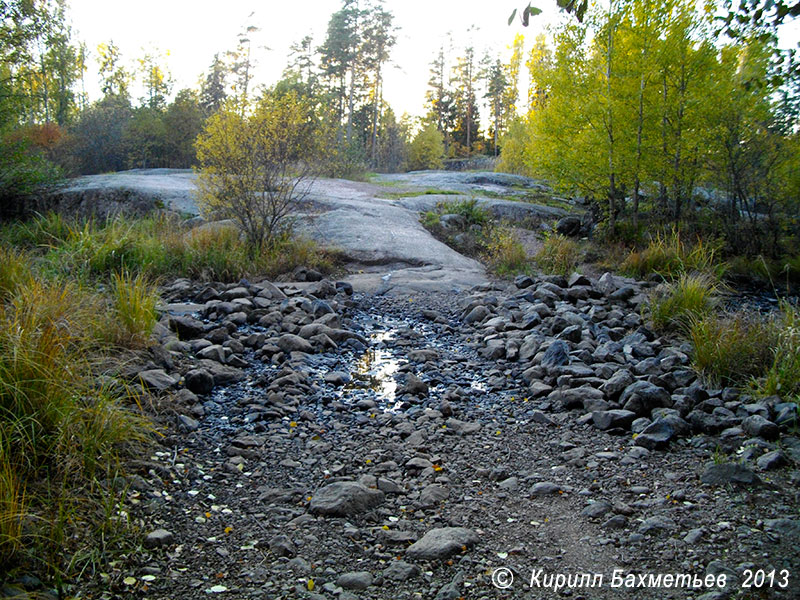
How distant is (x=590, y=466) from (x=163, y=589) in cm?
223

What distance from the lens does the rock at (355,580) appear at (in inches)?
88.0

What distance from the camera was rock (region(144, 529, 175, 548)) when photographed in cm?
237

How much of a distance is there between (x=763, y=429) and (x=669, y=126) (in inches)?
310

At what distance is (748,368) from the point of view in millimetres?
4195

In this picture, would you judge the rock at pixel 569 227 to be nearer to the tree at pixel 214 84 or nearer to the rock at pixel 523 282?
the rock at pixel 523 282

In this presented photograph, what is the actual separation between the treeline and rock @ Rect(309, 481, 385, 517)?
8.77 m

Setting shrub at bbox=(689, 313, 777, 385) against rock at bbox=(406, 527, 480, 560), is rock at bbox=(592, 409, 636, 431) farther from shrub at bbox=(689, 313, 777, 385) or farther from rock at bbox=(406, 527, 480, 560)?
rock at bbox=(406, 527, 480, 560)

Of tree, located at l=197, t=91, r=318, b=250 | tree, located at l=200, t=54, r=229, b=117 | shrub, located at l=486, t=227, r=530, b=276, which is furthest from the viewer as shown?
tree, located at l=200, t=54, r=229, b=117

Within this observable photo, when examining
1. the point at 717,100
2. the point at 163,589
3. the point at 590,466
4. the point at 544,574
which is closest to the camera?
the point at 163,589

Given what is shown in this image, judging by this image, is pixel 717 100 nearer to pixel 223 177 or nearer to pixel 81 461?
pixel 223 177

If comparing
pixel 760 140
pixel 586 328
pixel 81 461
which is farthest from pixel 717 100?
pixel 81 461

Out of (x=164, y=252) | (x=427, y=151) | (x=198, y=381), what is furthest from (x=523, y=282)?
(x=427, y=151)

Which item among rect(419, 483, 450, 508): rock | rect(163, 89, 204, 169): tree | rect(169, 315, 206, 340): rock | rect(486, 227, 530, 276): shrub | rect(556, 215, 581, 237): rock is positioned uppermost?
rect(163, 89, 204, 169): tree

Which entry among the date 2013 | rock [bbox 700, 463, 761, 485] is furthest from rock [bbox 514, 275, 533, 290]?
the date 2013
